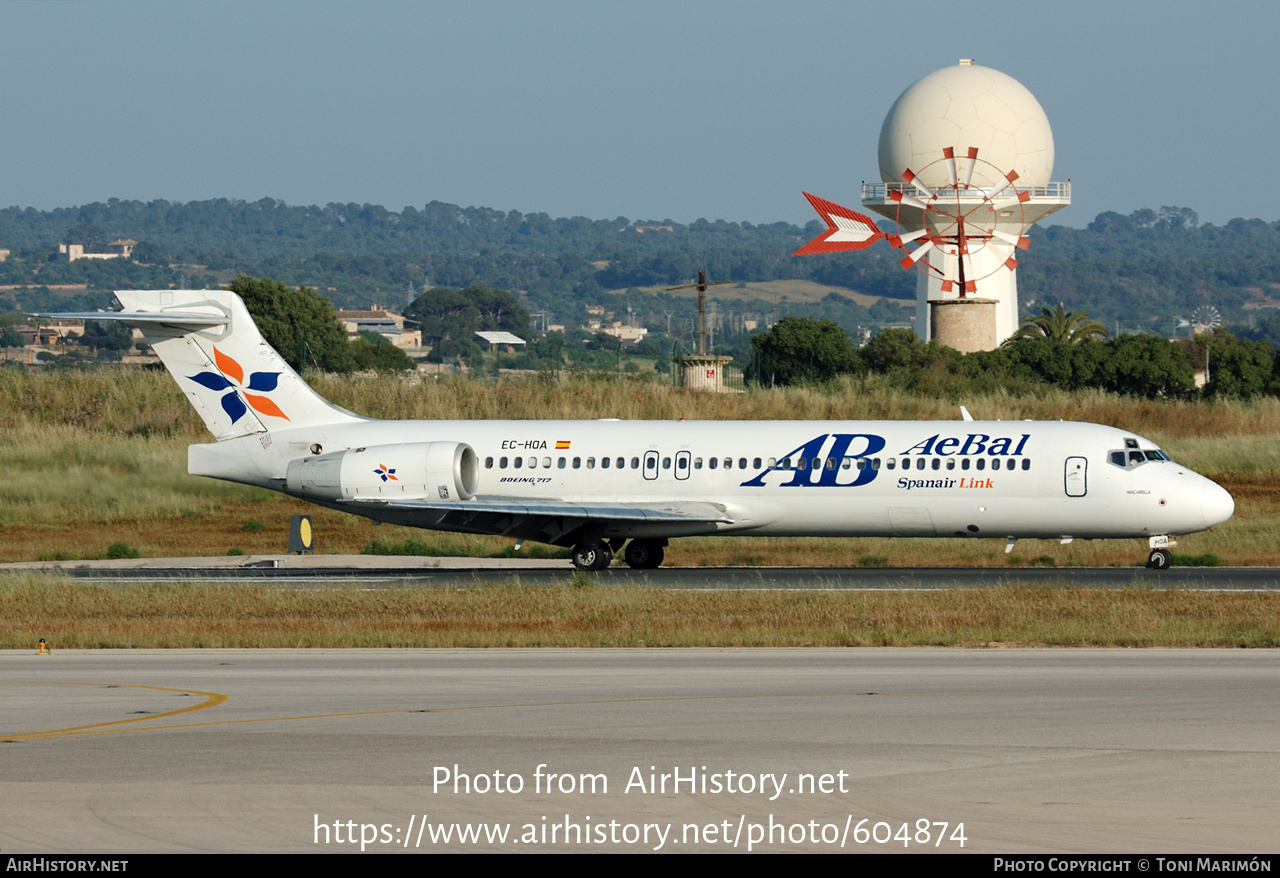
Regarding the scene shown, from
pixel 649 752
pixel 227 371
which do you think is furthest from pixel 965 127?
pixel 649 752

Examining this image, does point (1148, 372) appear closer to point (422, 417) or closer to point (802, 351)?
point (802, 351)

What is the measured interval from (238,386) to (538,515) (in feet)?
24.8

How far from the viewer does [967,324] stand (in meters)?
88.6

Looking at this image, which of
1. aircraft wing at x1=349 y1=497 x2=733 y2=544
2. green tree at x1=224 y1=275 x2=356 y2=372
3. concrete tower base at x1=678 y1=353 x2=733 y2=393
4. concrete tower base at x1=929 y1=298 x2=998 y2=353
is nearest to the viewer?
aircraft wing at x1=349 y1=497 x2=733 y2=544

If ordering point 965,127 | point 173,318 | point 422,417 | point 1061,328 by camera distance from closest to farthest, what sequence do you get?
point 173,318
point 422,417
point 965,127
point 1061,328

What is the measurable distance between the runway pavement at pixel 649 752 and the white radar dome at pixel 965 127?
64932 mm

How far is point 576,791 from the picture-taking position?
11.9 m

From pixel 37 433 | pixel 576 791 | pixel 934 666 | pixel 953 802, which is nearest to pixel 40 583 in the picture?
pixel 934 666

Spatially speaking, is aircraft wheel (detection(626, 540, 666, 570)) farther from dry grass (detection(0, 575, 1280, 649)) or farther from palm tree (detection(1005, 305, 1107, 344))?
palm tree (detection(1005, 305, 1107, 344))

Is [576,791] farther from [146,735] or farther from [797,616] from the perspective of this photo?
[797,616]

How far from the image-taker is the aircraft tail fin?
34344 mm

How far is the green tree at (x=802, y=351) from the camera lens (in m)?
82.1

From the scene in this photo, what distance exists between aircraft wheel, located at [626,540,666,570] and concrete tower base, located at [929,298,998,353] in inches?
2231

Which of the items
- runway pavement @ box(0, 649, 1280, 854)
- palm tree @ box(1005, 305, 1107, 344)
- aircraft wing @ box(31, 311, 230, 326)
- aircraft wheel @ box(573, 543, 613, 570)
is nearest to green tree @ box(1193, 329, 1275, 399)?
palm tree @ box(1005, 305, 1107, 344)
